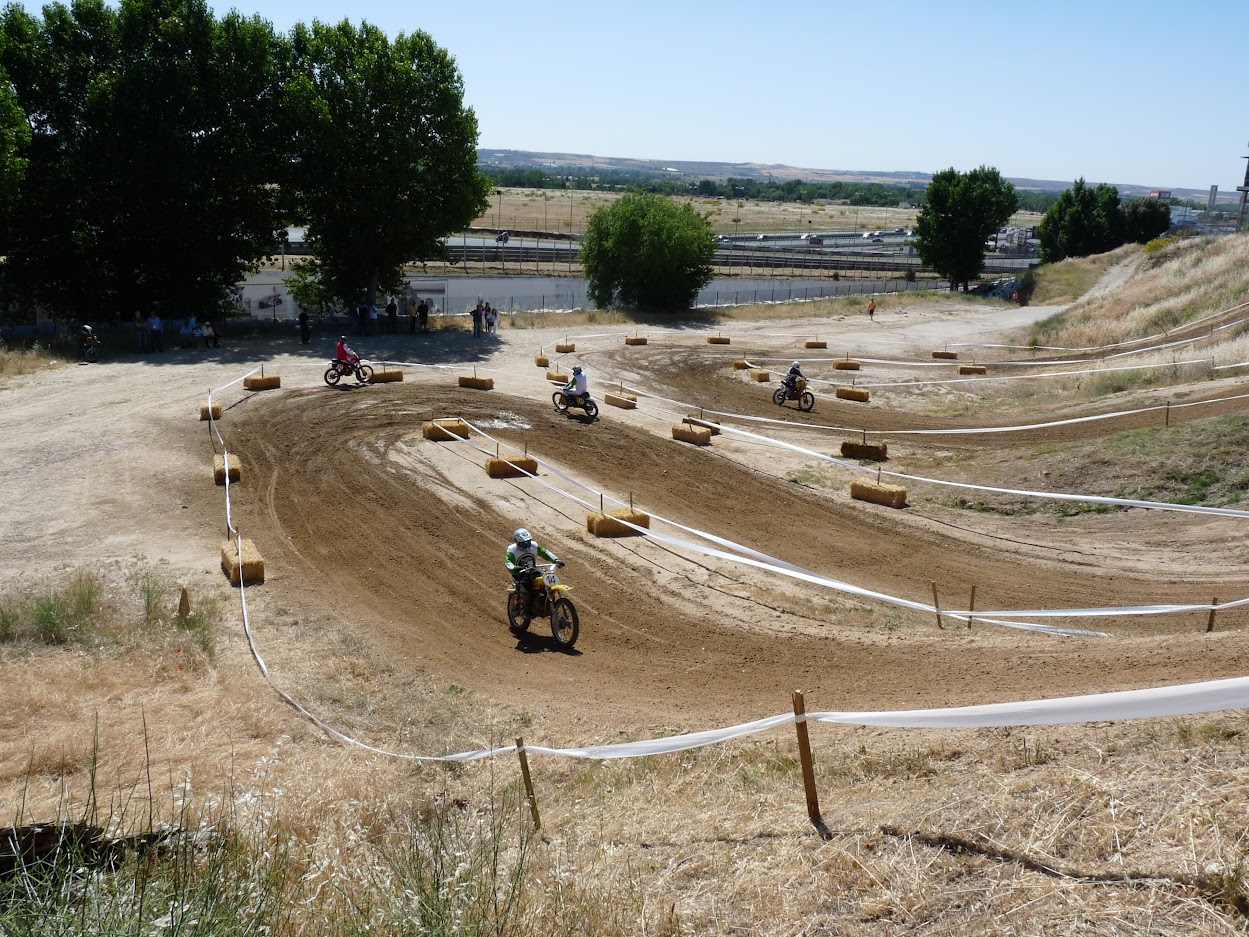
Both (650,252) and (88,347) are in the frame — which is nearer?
(88,347)

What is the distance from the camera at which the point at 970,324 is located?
176 ft

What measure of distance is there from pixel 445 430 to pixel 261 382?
7591 millimetres

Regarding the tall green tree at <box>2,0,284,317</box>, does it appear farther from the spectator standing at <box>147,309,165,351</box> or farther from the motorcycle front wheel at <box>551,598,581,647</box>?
the motorcycle front wheel at <box>551,598,581,647</box>

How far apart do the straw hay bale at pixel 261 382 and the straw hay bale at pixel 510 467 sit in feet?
33.2

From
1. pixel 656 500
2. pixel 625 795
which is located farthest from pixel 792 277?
pixel 625 795

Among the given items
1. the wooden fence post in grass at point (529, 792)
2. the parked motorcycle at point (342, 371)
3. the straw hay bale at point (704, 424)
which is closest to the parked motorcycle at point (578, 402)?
the straw hay bale at point (704, 424)

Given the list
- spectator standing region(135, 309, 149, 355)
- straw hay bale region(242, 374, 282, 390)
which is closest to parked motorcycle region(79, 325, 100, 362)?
spectator standing region(135, 309, 149, 355)

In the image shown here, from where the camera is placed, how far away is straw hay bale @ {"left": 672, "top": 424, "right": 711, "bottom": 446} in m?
24.7

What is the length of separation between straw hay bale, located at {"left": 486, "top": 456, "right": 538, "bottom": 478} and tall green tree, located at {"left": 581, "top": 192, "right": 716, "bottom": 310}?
33.0 meters

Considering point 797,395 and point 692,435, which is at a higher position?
point 797,395

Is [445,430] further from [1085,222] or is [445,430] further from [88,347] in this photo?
[1085,222]

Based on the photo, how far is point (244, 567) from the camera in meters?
15.0

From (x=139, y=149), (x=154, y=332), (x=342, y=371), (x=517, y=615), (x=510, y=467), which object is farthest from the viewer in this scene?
(x=139, y=149)

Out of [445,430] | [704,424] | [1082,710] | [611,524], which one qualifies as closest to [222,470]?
[445,430]
